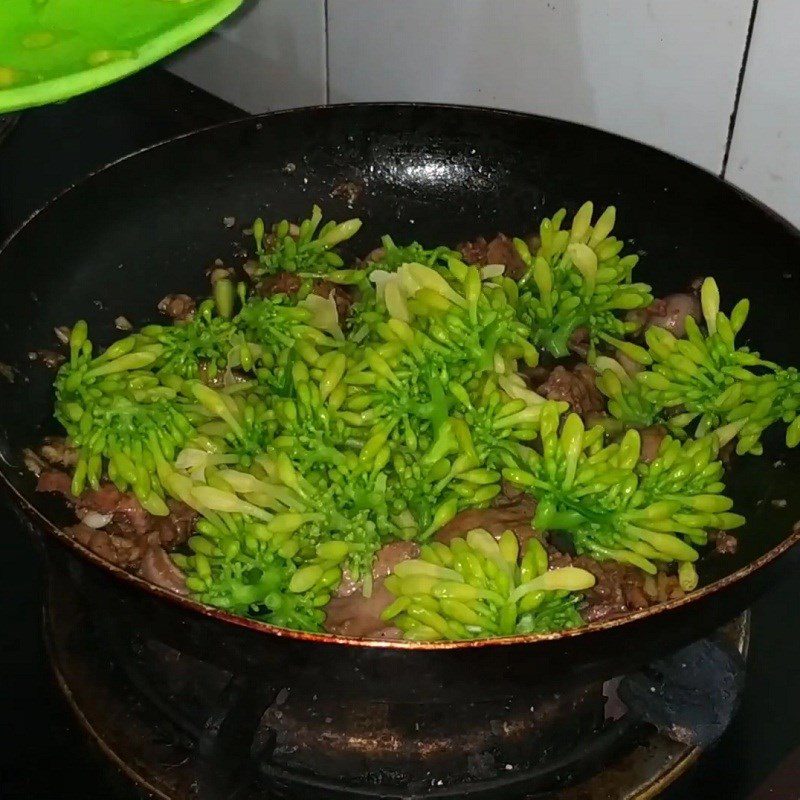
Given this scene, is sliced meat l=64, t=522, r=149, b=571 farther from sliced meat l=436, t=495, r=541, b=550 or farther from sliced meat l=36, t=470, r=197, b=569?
sliced meat l=436, t=495, r=541, b=550

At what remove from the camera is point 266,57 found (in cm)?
160

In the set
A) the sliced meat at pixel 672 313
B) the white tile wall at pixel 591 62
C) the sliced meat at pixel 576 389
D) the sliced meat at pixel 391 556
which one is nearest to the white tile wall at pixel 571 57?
the white tile wall at pixel 591 62

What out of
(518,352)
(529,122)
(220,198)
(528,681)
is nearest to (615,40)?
(529,122)

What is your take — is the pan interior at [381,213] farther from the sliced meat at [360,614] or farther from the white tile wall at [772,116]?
the sliced meat at [360,614]

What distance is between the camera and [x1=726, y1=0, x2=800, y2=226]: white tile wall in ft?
3.42

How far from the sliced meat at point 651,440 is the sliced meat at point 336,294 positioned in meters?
0.40

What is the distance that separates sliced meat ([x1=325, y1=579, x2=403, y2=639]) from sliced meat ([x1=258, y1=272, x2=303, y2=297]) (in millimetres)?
439

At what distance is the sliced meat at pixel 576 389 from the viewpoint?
1.07 m

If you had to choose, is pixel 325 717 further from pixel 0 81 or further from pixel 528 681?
pixel 0 81

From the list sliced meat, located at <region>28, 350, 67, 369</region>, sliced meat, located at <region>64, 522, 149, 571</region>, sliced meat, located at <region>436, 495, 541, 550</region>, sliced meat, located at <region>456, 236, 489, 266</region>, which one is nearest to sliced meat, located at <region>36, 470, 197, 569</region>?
sliced meat, located at <region>64, 522, 149, 571</region>

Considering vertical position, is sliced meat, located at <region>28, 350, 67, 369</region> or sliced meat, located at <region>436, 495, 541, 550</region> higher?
sliced meat, located at <region>28, 350, 67, 369</region>

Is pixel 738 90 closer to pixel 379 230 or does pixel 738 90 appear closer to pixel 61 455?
pixel 379 230

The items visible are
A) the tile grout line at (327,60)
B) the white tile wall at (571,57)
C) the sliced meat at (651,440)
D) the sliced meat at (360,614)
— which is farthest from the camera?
the tile grout line at (327,60)

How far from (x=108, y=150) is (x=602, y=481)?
1.14 meters
